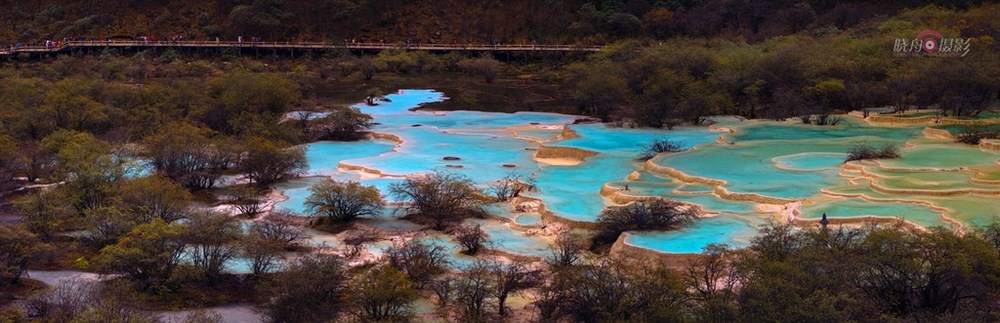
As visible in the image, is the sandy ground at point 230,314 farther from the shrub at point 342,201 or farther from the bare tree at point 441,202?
the bare tree at point 441,202

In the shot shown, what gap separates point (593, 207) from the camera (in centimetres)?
2670

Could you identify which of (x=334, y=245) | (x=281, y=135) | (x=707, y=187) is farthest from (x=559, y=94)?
(x=334, y=245)

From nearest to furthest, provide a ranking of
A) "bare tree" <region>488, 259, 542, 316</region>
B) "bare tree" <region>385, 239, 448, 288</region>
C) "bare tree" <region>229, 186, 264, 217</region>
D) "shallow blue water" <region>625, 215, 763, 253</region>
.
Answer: "bare tree" <region>488, 259, 542, 316</region>, "bare tree" <region>385, 239, 448, 288</region>, "shallow blue water" <region>625, 215, 763, 253</region>, "bare tree" <region>229, 186, 264, 217</region>

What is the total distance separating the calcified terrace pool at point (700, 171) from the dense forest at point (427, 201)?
115 centimetres

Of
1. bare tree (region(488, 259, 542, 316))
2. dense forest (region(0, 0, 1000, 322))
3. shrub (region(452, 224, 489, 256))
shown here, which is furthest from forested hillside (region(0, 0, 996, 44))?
bare tree (region(488, 259, 542, 316))

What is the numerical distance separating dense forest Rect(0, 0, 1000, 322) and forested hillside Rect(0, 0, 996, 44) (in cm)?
807

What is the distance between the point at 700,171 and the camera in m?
30.4

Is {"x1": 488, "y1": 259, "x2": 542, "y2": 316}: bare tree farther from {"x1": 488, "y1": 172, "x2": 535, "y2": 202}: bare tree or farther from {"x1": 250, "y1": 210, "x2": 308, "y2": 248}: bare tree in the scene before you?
{"x1": 488, "y1": 172, "x2": 535, "y2": 202}: bare tree

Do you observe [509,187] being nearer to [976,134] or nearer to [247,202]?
[247,202]

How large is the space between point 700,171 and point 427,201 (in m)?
8.70

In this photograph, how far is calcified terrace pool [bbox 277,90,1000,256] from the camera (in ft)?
79.9

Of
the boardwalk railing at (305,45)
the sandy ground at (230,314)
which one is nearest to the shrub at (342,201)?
the sandy ground at (230,314)

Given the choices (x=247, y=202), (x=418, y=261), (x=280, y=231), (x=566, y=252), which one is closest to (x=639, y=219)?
(x=566, y=252)

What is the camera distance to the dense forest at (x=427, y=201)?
17672mm
